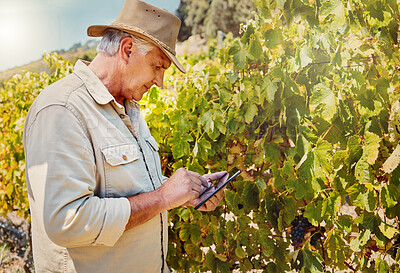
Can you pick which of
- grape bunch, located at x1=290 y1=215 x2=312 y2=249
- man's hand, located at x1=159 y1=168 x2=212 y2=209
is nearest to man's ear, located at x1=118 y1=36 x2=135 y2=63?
man's hand, located at x1=159 y1=168 x2=212 y2=209

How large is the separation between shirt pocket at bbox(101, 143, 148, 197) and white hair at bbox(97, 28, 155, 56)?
0.36 meters

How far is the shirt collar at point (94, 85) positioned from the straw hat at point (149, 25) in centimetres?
20

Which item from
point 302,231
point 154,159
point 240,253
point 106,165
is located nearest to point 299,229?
point 302,231

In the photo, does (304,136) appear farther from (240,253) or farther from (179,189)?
(240,253)

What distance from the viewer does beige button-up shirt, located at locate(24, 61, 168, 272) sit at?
1199 millimetres

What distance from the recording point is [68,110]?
1.29 metres

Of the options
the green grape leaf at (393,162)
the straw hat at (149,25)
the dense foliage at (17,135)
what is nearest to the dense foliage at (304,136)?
the green grape leaf at (393,162)

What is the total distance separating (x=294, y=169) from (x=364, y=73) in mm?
463

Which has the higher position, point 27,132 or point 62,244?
point 27,132

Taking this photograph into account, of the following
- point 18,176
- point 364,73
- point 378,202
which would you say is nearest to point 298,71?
point 364,73

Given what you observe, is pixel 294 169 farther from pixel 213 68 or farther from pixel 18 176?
pixel 18 176

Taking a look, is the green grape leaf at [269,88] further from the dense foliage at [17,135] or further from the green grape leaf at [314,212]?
the dense foliage at [17,135]

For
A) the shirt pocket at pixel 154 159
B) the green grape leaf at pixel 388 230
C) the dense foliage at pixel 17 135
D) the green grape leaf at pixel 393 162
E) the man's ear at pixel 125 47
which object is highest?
the man's ear at pixel 125 47

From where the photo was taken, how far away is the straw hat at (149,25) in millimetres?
1464
